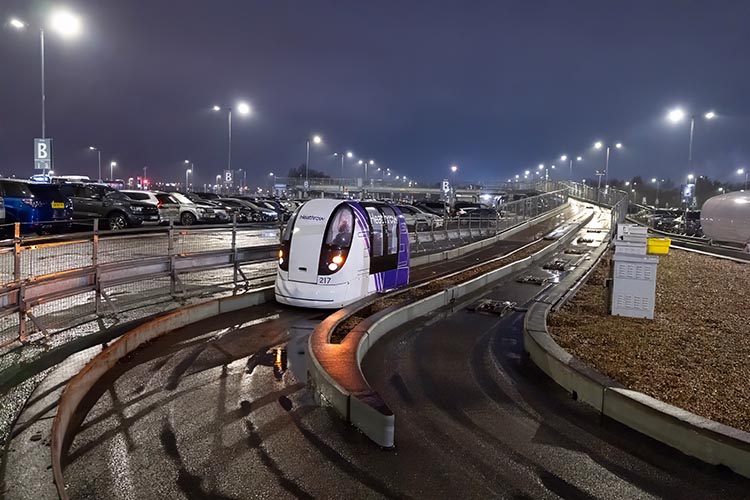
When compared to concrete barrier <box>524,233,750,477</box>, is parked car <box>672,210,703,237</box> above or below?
above

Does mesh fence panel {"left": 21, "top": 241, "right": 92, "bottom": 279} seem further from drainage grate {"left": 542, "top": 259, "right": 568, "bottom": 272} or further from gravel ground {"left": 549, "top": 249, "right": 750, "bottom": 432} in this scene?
drainage grate {"left": 542, "top": 259, "right": 568, "bottom": 272}

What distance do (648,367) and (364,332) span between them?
3.71 meters

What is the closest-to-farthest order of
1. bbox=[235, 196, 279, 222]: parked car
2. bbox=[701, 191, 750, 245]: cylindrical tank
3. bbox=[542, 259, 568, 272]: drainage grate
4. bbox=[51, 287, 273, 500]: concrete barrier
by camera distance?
bbox=[51, 287, 273, 500]: concrete barrier
bbox=[701, 191, 750, 245]: cylindrical tank
bbox=[542, 259, 568, 272]: drainage grate
bbox=[235, 196, 279, 222]: parked car

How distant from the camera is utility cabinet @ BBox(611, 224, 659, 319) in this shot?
963 cm

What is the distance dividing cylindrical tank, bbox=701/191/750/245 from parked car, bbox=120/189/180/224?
839 inches

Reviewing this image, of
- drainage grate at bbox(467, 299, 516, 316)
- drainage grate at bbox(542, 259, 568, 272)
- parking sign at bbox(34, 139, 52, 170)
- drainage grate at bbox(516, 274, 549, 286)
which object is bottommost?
drainage grate at bbox(467, 299, 516, 316)

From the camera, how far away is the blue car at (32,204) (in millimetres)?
19141

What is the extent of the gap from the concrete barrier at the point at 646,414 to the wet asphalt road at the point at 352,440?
118mm

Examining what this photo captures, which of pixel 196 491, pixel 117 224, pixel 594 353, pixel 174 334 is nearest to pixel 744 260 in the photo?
pixel 594 353

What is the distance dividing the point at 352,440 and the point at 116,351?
3698mm

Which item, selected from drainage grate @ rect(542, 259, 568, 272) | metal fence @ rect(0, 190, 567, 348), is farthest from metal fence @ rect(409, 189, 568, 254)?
metal fence @ rect(0, 190, 567, 348)

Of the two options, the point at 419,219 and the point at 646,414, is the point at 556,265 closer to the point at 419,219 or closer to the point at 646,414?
the point at 419,219

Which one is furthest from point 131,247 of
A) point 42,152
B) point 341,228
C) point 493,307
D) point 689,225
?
point 689,225

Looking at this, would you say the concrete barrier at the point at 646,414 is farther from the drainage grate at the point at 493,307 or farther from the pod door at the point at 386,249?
the pod door at the point at 386,249
